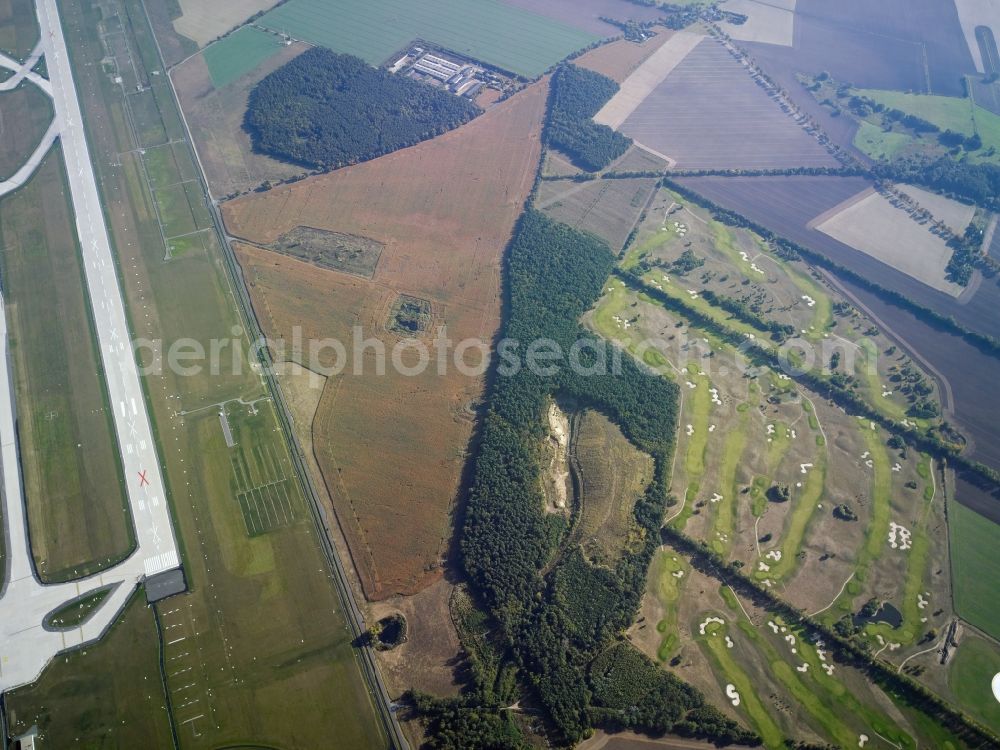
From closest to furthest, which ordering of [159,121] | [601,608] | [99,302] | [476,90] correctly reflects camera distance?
1. [601,608]
2. [99,302]
3. [159,121]
4. [476,90]

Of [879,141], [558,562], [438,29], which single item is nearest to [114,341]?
[558,562]

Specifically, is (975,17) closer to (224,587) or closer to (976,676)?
(976,676)

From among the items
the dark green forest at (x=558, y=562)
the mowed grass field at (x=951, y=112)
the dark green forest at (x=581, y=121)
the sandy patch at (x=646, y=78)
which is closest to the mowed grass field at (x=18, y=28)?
the dark green forest at (x=581, y=121)

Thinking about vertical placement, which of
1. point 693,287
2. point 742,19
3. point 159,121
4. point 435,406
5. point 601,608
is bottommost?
point 601,608

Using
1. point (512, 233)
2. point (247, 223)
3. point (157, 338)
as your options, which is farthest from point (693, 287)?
point (157, 338)

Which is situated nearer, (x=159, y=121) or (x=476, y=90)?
(x=159, y=121)

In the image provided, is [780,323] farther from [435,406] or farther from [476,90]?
[476,90]

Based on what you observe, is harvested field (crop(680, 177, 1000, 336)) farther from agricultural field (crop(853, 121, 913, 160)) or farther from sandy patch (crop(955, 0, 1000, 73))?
sandy patch (crop(955, 0, 1000, 73))
